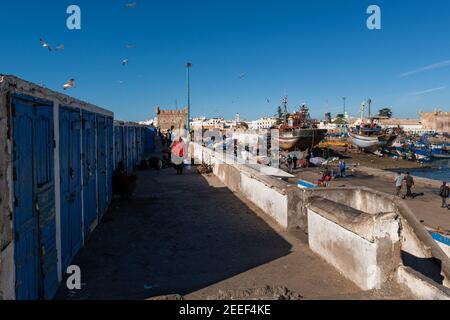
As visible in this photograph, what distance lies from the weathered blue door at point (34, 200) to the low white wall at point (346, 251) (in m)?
3.88

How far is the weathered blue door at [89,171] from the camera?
7754 mm

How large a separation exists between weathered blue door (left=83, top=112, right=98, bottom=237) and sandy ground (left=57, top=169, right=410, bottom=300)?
0.41 m

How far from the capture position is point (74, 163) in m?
6.77

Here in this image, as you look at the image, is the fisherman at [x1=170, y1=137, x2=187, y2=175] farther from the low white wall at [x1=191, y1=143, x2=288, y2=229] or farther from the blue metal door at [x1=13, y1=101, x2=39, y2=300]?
the blue metal door at [x1=13, y1=101, x2=39, y2=300]

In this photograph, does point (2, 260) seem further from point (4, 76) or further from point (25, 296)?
point (4, 76)

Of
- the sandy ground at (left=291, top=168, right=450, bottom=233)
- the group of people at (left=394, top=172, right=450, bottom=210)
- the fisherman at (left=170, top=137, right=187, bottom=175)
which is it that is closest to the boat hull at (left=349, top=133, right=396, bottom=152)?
the sandy ground at (left=291, top=168, right=450, bottom=233)

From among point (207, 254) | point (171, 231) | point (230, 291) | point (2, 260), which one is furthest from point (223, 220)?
point (2, 260)

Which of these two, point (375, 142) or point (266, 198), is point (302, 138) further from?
point (266, 198)

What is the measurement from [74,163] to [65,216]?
1157 mm

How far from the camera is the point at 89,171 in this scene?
834 centimetres

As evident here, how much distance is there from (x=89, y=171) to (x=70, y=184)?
2.01 meters

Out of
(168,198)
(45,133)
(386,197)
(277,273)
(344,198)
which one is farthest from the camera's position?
(168,198)

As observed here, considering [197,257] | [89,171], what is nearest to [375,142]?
[89,171]

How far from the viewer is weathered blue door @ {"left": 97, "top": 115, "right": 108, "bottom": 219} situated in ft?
31.6
